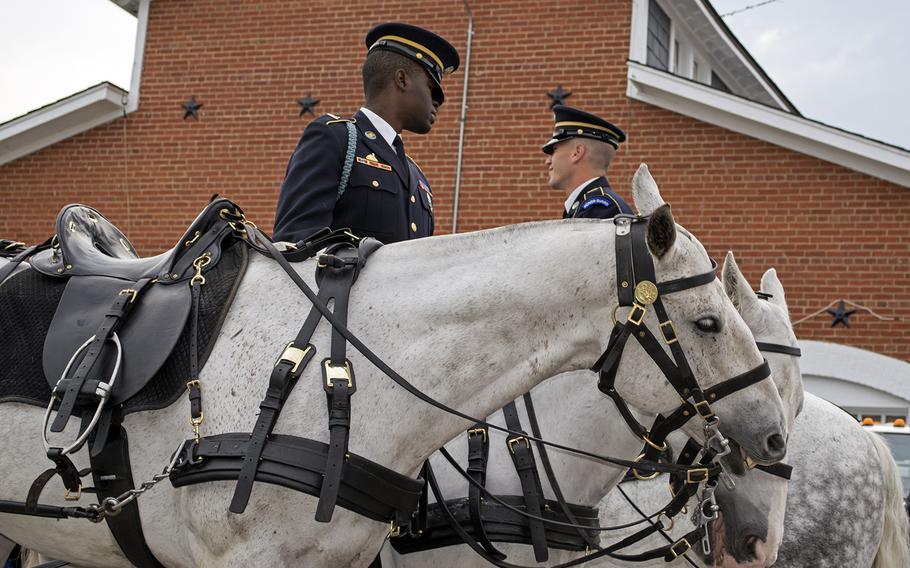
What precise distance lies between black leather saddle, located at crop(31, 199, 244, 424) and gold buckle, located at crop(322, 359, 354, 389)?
492 millimetres

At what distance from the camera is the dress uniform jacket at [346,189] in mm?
3668

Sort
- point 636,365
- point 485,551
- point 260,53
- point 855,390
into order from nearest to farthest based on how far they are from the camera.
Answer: point 636,365, point 485,551, point 855,390, point 260,53

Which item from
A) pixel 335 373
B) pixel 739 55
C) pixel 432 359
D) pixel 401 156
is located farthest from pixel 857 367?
pixel 335 373

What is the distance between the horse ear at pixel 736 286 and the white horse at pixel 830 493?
0.07m

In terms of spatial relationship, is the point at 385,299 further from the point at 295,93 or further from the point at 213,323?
the point at 295,93

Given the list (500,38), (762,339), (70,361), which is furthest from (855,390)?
(70,361)

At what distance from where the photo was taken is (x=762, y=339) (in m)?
4.40

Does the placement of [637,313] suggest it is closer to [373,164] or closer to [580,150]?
[373,164]

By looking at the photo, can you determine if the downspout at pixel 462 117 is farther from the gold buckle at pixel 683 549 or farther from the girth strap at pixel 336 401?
the girth strap at pixel 336 401

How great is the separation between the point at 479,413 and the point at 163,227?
9943 mm

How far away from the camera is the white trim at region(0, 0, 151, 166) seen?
11906 mm

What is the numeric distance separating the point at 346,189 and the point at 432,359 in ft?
3.80

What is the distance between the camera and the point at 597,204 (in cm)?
469

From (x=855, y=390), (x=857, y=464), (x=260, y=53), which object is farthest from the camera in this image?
(x=260, y=53)
